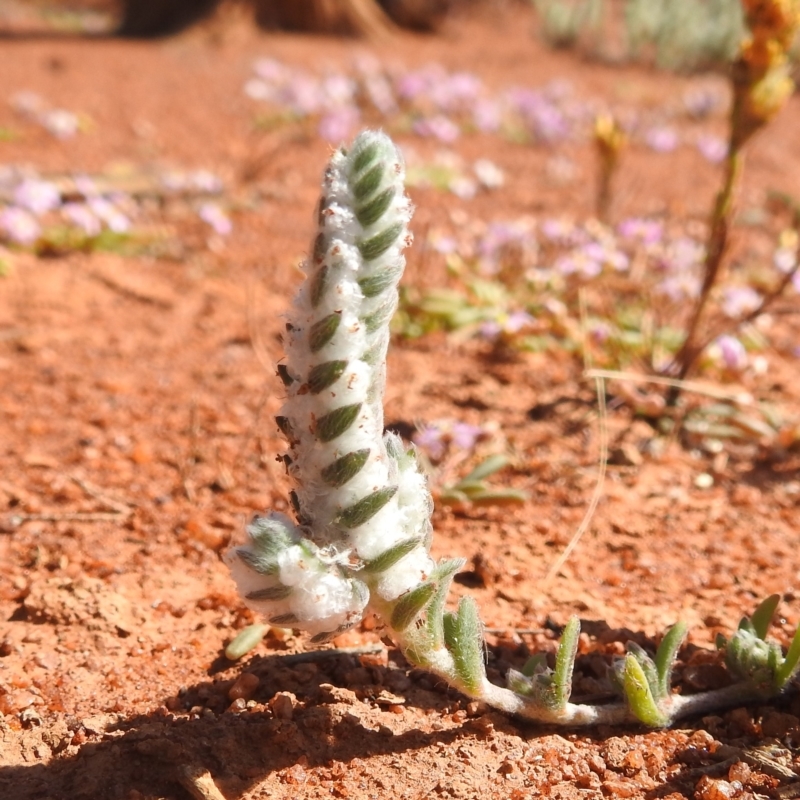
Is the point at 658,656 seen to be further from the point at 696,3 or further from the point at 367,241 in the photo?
the point at 696,3

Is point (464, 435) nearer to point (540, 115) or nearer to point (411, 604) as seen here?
point (411, 604)

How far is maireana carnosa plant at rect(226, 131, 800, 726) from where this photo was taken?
147 cm

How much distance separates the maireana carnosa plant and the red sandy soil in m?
0.20

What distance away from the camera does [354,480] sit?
1.54m

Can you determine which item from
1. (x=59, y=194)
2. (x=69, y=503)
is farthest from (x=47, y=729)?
(x=59, y=194)

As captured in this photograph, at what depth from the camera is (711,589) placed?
2.30m

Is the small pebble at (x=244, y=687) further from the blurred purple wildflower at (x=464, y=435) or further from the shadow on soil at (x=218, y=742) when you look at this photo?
the blurred purple wildflower at (x=464, y=435)

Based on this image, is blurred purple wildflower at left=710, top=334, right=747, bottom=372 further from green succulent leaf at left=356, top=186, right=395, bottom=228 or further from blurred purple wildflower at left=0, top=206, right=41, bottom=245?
blurred purple wildflower at left=0, top=206, right=41, bottom=245

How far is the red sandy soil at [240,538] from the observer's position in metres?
1.72

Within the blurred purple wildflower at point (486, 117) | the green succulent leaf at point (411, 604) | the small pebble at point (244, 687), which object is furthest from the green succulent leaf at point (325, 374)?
the blurred purple wildflower at point (486, 117)

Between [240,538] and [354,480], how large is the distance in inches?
35.8

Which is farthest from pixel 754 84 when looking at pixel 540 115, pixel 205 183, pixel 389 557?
pixel 540 115

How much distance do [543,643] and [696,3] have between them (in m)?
9.96

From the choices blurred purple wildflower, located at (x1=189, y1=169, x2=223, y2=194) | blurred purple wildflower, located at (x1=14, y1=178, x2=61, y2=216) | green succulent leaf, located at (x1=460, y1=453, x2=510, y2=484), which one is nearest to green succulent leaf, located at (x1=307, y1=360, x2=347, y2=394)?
green succulent leaf, located at (x1=460, y1=453, x2=510, y2=484)
